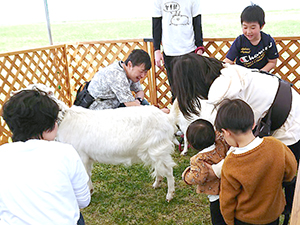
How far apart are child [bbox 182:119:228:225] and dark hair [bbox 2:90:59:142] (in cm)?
91

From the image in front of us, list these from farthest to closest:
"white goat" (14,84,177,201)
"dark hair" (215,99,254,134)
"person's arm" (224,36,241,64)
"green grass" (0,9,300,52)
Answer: "green grass" (0,9,300,52) < "person's arm" (224,36,241,64) < "white goat" (14,84,177,201) < "dark hair" (215,99,254,134)

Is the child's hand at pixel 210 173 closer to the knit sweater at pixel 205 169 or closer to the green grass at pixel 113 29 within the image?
the knit sweater at pixel 205 169

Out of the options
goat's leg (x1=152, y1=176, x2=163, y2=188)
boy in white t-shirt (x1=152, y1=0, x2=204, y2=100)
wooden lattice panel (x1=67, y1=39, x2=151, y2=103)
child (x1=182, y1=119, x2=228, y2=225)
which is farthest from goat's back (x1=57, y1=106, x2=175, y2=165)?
wooden lattice panel (x1=67, y1=39, x2=151, y2=103)

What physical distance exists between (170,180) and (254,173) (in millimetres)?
1550

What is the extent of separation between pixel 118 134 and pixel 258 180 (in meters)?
1.48

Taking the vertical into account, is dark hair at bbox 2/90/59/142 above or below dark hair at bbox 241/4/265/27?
below

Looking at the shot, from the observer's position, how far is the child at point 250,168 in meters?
1.62

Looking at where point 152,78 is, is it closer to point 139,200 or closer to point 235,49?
point 235,49

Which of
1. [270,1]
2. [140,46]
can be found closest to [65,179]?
[140,46]

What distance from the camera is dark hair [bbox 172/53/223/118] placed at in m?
1.91

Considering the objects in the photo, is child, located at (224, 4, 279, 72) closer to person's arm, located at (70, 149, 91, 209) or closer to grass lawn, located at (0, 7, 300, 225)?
grass lawn, located at (0, 7, 300, 225)

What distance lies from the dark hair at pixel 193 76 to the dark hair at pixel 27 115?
2.55ft

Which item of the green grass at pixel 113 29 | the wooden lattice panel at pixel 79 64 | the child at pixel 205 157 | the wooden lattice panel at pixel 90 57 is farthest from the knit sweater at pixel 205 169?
the green grass at pixel 113 29

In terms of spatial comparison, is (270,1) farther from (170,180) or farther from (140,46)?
(170,180)
